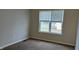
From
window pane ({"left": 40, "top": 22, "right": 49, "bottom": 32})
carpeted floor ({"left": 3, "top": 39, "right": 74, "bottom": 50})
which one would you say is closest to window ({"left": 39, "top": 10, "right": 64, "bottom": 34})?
window pane ({"left": 40, "top": 22, "right": 49, "bottom": 32})

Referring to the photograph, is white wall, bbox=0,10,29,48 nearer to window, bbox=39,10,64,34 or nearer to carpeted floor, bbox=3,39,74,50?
carpeted floor, bbox=3,39,74,50

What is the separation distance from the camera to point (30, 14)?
3.43 feet

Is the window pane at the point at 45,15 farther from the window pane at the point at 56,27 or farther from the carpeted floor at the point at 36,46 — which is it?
the carpeted floor at the point at 36,46

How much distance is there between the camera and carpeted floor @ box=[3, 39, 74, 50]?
3.40 ft

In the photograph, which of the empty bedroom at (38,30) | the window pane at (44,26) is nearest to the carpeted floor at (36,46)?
the empty bedroom at (38,30)

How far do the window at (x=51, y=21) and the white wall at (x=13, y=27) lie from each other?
203 mm

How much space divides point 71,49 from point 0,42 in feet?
2.87

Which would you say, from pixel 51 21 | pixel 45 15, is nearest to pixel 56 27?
pixel 51 21

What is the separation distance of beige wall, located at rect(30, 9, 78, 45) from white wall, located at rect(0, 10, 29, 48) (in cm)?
9

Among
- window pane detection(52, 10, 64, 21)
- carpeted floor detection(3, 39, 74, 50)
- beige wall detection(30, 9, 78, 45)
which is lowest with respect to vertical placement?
carpeted floor detection(3, 39, 74, 50)

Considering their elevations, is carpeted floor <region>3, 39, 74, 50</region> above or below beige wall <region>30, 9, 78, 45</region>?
below

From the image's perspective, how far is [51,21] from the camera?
1081 mm

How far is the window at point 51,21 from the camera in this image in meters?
1.04
